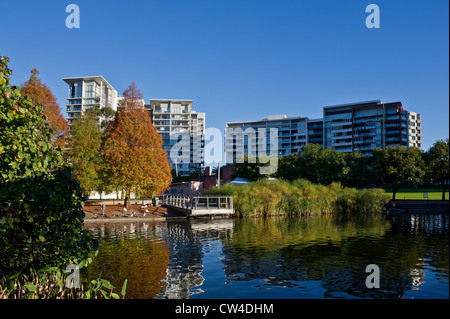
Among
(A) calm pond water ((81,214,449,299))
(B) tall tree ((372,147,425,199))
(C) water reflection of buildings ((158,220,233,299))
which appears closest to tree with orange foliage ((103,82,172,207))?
(C) water reflection of buildings ((158,220,233,299))

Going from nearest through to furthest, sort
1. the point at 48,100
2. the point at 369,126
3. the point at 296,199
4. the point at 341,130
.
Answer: the point at 48,100
the point at 296,199
the point at 369,126
the point at 341,130

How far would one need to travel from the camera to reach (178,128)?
133875 mm

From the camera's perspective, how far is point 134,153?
1355 inches

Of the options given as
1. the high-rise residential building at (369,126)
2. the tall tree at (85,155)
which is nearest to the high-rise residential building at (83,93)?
the high-rise residential building at (369,126)

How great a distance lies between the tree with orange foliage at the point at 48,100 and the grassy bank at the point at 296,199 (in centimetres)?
1616

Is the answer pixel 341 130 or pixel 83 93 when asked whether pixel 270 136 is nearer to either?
pixel 341 130

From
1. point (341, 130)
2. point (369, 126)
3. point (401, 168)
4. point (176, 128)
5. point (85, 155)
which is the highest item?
point (176, 128)

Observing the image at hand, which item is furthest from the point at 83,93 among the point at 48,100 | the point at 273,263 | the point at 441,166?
the point at 441,166

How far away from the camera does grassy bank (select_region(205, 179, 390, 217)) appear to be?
35344mm

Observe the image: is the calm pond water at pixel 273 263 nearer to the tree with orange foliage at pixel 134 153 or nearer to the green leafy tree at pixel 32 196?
the green leafy tree at pixel 32 196

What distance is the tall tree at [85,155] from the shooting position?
3456cm

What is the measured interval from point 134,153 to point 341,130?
103 metres
